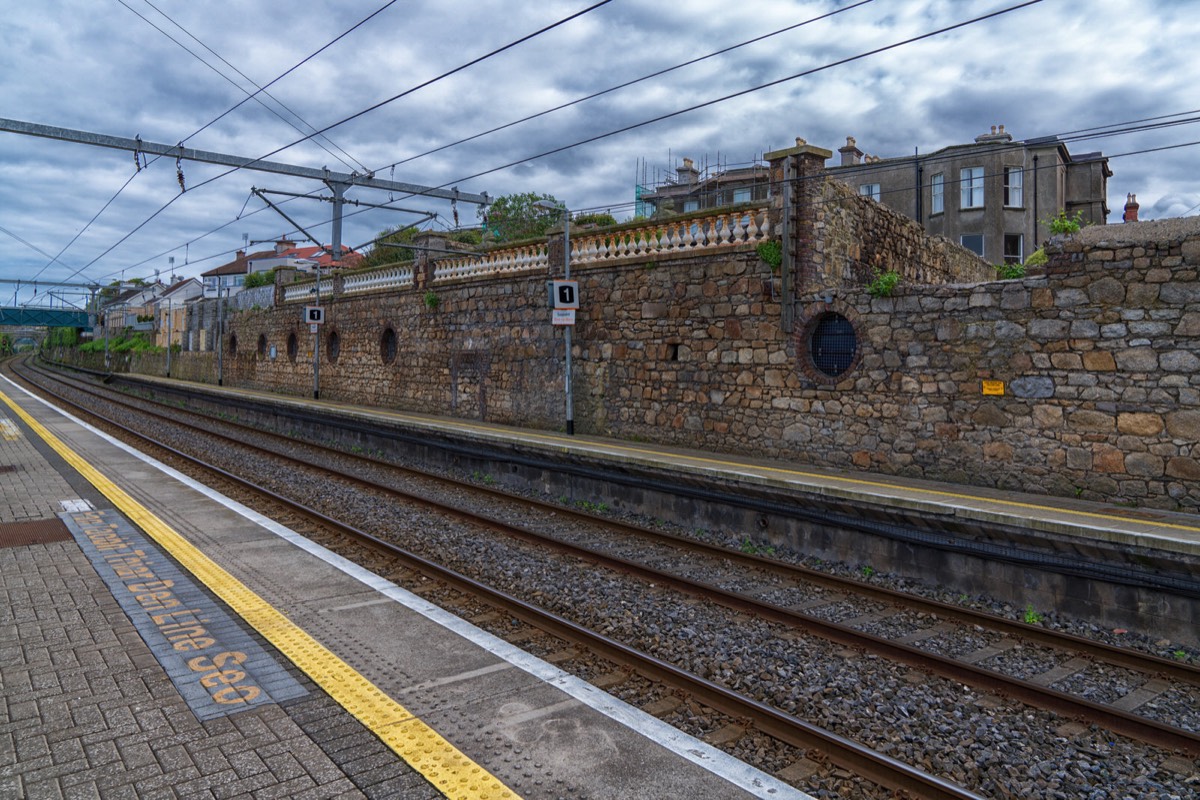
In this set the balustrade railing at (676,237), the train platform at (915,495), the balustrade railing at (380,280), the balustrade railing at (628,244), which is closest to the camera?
the train platform at (915,495)

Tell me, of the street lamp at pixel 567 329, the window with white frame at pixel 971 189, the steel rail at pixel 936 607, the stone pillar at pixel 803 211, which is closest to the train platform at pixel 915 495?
the street lamp at pixel 567 329

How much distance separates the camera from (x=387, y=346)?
23.5m

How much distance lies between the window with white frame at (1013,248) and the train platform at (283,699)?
29.9 meters

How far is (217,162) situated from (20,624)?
19.6m

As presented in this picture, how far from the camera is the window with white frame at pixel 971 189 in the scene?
97.9 feet

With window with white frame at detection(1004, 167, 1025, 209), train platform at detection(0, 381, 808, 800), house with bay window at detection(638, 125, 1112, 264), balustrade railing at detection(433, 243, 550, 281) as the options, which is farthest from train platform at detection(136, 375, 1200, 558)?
window with white frame at detection(1004, 167, 1025, 209)

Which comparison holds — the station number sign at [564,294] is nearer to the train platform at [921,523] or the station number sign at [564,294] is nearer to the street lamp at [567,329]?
the street lamp at [567,329]

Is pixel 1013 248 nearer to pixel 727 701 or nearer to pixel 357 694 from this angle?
pixel 727 701

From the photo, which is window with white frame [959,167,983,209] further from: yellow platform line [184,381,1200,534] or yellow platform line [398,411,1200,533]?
yellow platform line [398,411,1200,533]

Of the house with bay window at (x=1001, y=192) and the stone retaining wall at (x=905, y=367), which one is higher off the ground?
the house with bay window at (x=1001, y=192)

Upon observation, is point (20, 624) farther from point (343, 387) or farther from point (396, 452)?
point (343, 387)

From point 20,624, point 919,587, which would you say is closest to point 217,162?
point 20,624

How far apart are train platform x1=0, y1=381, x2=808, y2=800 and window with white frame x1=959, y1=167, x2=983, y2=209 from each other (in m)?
30.1

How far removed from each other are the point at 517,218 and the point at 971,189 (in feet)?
65.8
